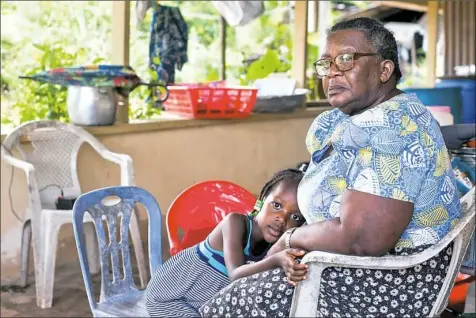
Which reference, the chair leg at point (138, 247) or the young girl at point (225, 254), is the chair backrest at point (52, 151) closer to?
the chair leg at point (138, 247)

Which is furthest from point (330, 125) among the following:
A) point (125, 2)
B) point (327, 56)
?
point (125, 2)

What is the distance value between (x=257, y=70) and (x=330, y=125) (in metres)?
4.68

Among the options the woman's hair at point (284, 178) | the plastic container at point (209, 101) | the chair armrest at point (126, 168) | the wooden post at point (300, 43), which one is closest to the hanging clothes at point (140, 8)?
the plastic container at point (209, 101)

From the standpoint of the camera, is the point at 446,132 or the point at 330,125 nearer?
the point at 330,125

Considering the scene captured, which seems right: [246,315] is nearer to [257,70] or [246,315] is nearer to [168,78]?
[168,78]

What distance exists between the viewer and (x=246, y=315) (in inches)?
77.9

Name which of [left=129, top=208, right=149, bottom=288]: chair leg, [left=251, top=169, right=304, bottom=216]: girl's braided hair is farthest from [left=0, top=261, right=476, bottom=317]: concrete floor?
[left=251, top=169, right=304, bottom=216]: girl's braided hair

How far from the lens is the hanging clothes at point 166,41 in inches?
231

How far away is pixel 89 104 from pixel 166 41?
1.37 metres

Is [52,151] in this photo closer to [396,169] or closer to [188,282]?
[188,282]

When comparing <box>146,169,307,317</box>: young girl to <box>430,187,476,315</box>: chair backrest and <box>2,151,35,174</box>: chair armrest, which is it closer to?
<box>430,187,476,315</box>: chair backrest

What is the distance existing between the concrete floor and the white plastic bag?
2.80 meters

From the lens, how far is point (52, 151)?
4.57 metres

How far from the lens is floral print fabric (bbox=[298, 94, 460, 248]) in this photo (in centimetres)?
185
